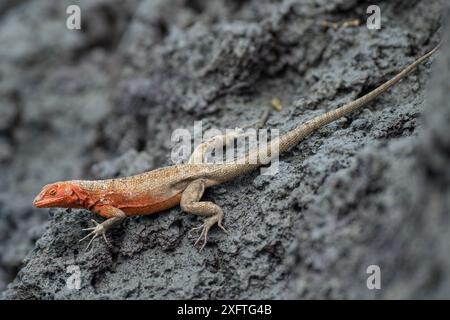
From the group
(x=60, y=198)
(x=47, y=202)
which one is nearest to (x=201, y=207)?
(x=60, y=198)

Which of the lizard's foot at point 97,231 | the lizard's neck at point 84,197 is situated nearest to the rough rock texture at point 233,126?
the lizard's foot at point 97,231

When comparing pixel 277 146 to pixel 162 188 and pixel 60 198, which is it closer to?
pixel 162 188

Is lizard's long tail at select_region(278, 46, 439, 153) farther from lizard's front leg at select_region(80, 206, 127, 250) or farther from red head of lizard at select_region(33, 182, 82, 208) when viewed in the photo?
red head of lizard at select_region(33, 182, 82, 208)

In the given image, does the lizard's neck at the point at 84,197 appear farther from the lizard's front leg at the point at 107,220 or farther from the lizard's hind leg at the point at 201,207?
the lizard's hind leg at the point at 201,207

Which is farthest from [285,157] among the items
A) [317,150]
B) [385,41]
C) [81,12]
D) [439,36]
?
[81,12]

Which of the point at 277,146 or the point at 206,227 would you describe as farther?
the point at 277,146
